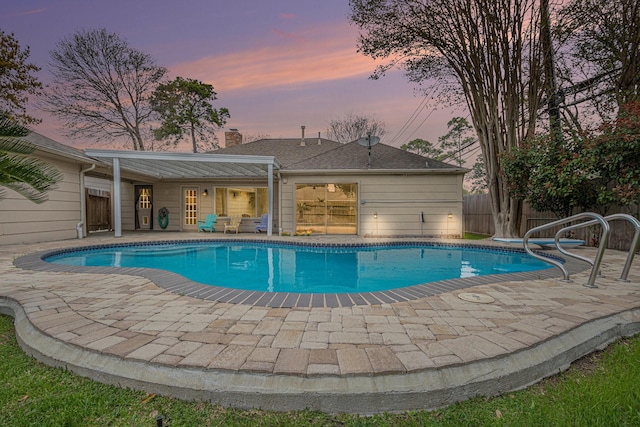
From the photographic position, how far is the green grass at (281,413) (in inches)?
58.2

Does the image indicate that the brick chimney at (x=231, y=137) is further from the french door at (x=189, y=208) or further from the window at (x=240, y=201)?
the window at (x=240, y=201)

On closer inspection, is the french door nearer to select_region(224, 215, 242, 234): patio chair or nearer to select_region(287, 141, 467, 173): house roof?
select_region(224, 215, 242, 234): patio chair

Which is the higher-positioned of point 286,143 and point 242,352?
point 286,143

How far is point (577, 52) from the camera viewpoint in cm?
863

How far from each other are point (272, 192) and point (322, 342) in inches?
342

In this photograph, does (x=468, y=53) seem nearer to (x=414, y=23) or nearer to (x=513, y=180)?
(x=414, y=23)

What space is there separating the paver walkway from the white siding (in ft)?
19.8

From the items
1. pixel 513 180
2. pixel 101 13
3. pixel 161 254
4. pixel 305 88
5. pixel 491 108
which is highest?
pixel 101 13

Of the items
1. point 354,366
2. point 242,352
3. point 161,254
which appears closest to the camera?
point 354,366

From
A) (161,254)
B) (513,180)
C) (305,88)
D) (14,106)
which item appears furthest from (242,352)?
(14,106)

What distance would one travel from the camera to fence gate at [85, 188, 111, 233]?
37.4 ft

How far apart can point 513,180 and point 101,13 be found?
16.1 meters

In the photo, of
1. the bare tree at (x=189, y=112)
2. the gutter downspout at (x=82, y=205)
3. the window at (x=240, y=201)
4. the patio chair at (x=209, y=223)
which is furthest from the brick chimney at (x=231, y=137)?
the gutter downspout at (x=82, y=205)

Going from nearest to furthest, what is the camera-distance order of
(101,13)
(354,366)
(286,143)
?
(354,366) < (101,13) < (286,143)
